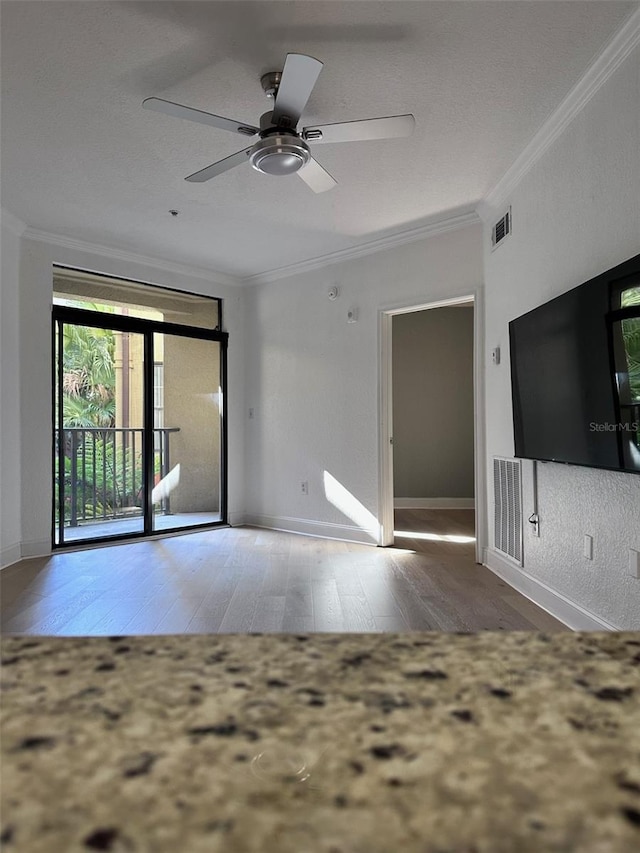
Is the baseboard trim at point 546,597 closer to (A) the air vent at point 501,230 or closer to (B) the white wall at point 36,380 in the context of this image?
(A) the air vent at point 501,230

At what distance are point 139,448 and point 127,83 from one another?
3.38m

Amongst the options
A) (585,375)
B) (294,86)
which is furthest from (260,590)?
(294,86)

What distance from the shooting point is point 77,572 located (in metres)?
4.03

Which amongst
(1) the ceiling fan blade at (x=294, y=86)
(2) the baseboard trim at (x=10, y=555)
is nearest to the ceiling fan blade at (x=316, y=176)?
(1) the ceiling fan blade at (x=294, y=86)

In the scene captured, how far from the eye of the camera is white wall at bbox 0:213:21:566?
13.9 ft

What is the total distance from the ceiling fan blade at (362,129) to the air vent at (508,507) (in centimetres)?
218

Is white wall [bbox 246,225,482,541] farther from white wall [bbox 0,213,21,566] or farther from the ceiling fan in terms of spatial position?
white wall [bbox 0,213,21,566]

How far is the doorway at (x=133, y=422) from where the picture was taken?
4.86 m

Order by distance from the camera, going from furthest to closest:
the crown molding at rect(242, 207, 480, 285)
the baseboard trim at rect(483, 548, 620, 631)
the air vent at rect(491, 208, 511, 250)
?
the crown molding at rect(242, 207, 480, 285) → the air vent at rect(491, 208, 511, 250) → the baseboard trim at rect(483, 548, 620, 631)

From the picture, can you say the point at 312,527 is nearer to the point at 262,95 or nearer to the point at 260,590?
the point at 260,590

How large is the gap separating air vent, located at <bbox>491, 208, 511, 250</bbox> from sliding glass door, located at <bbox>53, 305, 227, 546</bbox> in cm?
310

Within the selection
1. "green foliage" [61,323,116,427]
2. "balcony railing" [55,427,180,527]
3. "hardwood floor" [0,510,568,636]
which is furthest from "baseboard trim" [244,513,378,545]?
"green foliage" [61,323,116,427]

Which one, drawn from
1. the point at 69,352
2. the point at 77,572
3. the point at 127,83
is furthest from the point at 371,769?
the point at 69,352

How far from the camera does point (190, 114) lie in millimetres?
2404
